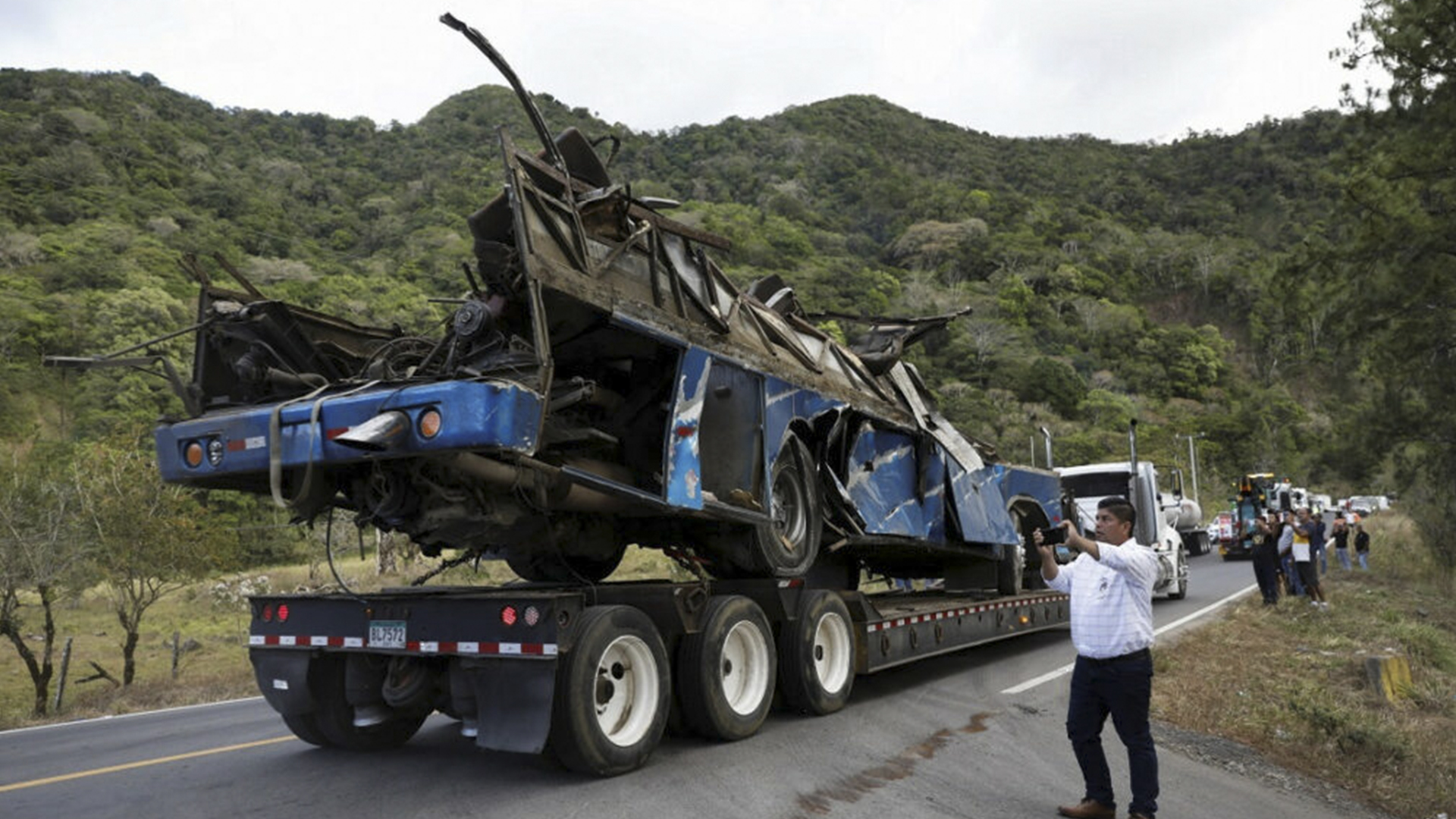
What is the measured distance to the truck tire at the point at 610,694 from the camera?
5586 mm

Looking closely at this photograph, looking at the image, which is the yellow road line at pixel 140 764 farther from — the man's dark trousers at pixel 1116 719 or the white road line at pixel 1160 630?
the white road line at pixel 1160 630

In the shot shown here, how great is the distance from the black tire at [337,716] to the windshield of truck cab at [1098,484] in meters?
13.9

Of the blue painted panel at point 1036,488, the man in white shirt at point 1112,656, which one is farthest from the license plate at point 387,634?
the blue painted panel at point 1036,488

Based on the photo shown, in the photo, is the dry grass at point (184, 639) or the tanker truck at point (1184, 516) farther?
the tanker truck at point (1184, 516)

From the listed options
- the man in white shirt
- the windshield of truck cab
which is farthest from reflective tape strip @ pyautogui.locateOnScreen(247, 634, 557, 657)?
the windshield of truck cab

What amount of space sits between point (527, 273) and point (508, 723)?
2453 millimetres

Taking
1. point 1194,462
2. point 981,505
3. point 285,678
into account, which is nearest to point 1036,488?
point 981,505

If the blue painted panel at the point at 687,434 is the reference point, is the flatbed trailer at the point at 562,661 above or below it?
below

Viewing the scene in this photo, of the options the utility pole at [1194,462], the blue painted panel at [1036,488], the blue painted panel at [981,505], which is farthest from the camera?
the utility pole at [1194,462]

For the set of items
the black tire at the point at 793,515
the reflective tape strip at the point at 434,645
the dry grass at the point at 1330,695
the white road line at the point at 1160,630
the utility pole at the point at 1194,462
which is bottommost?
the dry grass at the point at 1330,695

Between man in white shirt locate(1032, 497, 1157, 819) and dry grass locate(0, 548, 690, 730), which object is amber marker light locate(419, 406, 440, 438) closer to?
man in white shirt locate(1032, 497, 1157, 819)

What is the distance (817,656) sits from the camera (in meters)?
7.98

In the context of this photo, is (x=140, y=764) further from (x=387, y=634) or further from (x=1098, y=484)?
(x=1098, y=484)

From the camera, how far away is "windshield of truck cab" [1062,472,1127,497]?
17984 millimetres
